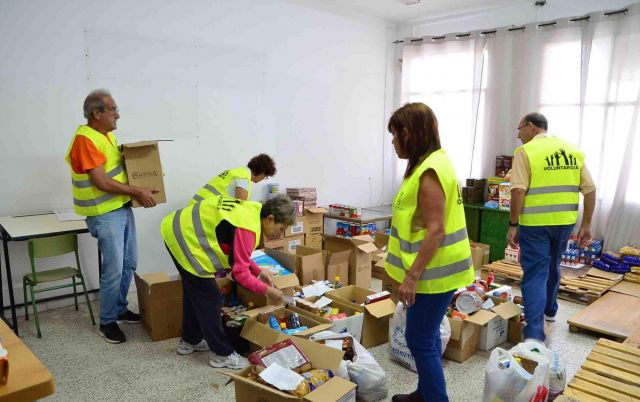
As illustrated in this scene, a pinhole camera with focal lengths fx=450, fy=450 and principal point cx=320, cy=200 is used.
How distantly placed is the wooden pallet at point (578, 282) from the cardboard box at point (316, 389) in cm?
255

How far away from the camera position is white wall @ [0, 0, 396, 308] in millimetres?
3303

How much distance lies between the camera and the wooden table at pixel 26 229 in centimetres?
281

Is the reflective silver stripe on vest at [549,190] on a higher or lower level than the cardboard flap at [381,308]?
higher

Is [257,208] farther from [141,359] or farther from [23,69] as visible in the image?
[23,69]

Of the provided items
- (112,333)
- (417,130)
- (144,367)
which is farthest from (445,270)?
→ (112,333)

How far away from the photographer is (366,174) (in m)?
5.98

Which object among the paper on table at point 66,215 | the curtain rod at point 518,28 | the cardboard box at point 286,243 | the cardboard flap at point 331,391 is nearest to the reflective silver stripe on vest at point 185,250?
the cardboard flap at point 331,391

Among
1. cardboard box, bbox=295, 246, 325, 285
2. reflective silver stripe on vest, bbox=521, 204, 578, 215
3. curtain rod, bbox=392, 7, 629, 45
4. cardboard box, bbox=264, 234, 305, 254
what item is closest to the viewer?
reflective silver stripe on vest, bbox=521, 204, 578, 215

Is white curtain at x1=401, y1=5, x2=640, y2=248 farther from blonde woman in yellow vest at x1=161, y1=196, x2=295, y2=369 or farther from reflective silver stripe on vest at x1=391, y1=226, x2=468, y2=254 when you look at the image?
blonde woman in yellow vest at x1=161, y1=196, x2=295, y2=369

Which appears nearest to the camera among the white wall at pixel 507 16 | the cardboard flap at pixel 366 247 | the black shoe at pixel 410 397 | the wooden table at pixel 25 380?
the wooden table at pixel 25 380

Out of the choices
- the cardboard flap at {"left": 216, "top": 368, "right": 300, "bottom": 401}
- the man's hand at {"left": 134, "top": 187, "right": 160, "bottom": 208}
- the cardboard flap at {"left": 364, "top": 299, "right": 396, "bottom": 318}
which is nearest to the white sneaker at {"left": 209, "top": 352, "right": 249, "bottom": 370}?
the cardboard flap at {"left": 216, "top": 368, "right": 300, "bottom": 401}

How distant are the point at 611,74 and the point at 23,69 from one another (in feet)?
16.8

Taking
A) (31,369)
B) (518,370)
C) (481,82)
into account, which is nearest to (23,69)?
(31,369)

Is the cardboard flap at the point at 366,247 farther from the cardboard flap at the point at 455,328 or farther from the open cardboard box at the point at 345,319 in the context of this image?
the cardboard flap at the point at 455,328
